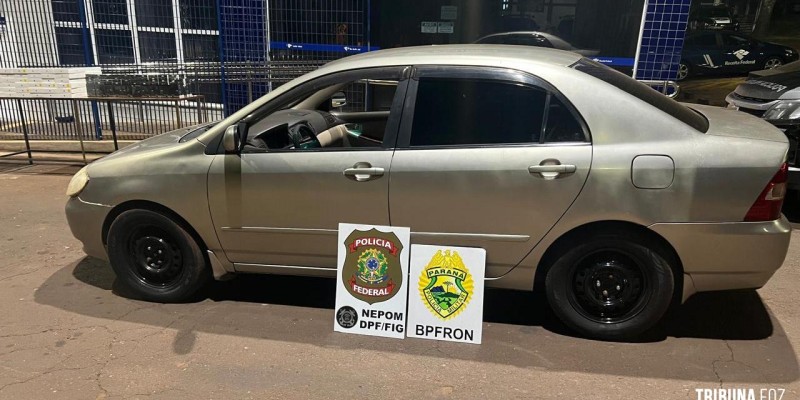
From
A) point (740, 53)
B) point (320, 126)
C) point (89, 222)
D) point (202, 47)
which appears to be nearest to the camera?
point (89, 222)

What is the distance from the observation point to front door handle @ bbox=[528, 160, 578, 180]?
3189 millimetres

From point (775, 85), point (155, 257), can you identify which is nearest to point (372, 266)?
point (155, 257)

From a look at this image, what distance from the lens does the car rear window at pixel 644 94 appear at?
3.37m

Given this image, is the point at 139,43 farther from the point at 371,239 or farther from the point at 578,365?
the point at 578,365

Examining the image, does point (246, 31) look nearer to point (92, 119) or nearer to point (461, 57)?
point (92, 119)

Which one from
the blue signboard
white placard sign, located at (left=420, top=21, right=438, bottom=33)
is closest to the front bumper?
the blue signboard

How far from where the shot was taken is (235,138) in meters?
3.55

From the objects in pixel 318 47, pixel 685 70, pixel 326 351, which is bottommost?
pixel 326 351

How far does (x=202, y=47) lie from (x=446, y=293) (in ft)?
23.6

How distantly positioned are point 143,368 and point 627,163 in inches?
119

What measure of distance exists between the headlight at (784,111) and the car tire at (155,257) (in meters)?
5.81

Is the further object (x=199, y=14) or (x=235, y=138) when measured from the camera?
→ (x=199, y=14)

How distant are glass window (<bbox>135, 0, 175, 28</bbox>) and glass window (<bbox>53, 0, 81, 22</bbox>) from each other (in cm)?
87

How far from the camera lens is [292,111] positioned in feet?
13.9
